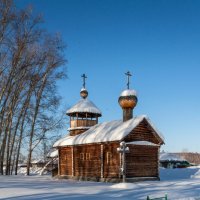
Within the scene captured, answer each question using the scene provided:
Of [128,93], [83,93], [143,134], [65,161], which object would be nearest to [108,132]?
[143,134]

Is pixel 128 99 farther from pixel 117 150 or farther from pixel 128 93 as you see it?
pixel 117 150

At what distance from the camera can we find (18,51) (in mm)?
24844

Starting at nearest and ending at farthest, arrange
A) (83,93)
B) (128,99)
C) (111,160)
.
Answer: (111,160) < (128,99) < (83,93)

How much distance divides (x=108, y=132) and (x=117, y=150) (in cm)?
276

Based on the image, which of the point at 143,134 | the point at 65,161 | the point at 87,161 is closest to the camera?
the point at 143,134

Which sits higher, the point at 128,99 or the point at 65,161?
the point at 128,99

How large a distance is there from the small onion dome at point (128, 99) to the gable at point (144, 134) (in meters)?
2.14

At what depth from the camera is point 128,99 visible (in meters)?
27.5

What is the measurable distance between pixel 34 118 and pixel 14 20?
10878 millimetres

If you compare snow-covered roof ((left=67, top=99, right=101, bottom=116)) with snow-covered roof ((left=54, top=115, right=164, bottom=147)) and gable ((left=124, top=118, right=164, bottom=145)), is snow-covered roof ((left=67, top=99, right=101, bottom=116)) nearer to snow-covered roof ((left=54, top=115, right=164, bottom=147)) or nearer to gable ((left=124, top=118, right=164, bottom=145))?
snow-covered roof ((left=54, top=115, right=164, bottom=147))

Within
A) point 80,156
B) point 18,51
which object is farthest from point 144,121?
point 18,51

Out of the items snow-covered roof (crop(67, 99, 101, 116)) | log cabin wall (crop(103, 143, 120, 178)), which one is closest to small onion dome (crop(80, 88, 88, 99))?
snow-covered roof (crop(67, 99, 101, 116))

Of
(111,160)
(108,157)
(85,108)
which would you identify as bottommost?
(111,160)

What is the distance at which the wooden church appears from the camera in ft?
81.3
